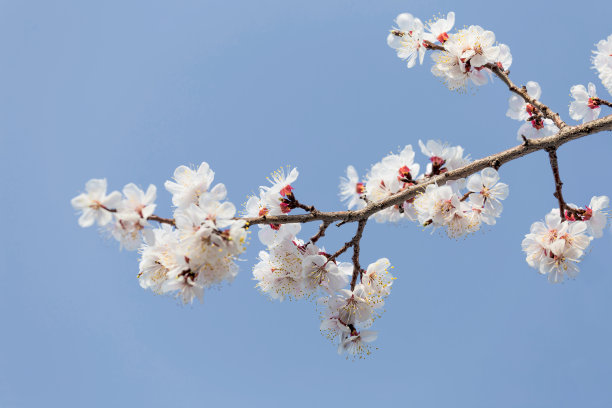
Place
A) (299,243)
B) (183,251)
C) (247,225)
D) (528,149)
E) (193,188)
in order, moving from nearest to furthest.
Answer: (183,251), (247,225), (193,188), (528,149), (299,243)

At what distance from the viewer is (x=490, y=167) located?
360 centimetres

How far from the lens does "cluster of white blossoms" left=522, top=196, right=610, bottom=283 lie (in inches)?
145

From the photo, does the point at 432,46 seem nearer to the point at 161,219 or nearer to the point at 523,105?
the point at 523,105

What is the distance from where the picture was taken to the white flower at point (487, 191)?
371cm

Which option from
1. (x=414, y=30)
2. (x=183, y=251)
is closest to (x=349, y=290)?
(x=183, y=251)

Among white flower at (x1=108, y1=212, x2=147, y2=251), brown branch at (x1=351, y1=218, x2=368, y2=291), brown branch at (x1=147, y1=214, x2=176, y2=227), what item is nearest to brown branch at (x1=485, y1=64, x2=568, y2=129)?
brown branch at (x1=351, y1=218, x2=368, y2=291)

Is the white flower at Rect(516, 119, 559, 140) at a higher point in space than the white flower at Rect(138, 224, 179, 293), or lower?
higher

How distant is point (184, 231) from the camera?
2.76 metres

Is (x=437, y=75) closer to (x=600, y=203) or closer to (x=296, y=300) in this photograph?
(x=600, y=203)

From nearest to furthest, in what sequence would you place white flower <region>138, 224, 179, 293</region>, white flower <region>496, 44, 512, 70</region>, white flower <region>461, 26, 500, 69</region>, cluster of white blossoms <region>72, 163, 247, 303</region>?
cluster of white blossoms <region>72, 163, 247, 303</region>
white flower <region>138, 224, 179, 293</region>
white flower <region>461, 26, 500, 69</region>
white flower <region>496, 44, 512, 70</region>

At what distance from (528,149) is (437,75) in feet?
3.90

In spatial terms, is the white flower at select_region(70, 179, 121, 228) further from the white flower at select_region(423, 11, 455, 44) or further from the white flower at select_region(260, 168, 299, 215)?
the white flower at select_region(423, 11, 455, 44)

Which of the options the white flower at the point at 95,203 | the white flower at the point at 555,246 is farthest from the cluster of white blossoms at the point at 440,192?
the white flower at the point at 95,203

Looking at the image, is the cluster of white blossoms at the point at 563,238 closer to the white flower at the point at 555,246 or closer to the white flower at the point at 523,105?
the white flower at the point at 555,246
